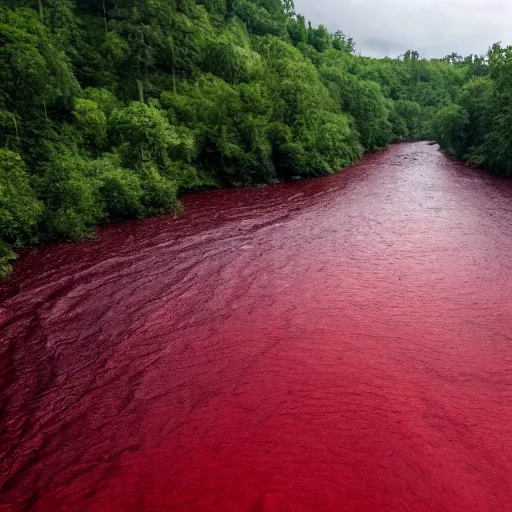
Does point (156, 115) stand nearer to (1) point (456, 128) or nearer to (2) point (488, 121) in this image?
(2) point (488, 121)

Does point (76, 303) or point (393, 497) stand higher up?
point (76, 303)

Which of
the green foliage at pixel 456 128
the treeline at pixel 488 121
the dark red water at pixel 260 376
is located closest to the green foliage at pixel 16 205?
the dark red water at pixel 260 376

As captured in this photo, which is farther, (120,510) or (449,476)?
(449,476)

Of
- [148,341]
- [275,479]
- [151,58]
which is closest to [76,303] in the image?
[148,341]

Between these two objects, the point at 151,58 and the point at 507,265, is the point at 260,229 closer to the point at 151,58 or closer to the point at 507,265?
the point at 507,265

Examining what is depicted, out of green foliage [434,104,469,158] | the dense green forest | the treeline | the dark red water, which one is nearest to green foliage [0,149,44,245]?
the dense green forest

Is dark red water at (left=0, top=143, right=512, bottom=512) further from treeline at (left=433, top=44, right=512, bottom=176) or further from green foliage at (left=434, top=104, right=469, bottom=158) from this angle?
green foliage at (left=434, top=104, right=469, bottom=158)

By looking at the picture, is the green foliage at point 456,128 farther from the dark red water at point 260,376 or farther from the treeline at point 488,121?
the dark red water at point 260,376
